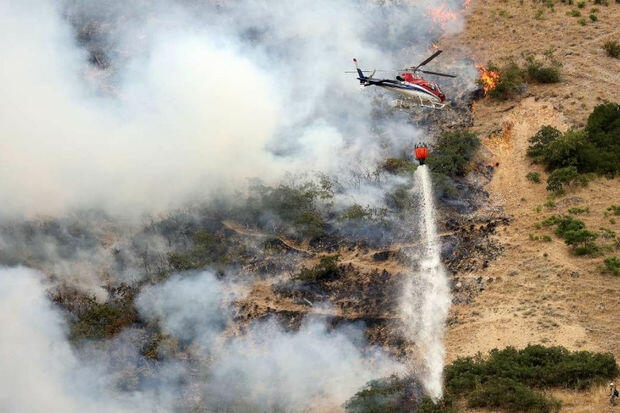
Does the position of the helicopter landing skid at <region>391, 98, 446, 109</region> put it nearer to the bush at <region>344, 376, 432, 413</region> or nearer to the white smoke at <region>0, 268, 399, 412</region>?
the white smoke at <region>0, 268, 399, 412</region>

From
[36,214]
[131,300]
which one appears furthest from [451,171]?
[36,214]

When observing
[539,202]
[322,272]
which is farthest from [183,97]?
[539,202]

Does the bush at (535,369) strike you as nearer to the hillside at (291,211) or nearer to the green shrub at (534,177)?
the hillside at (291,211)

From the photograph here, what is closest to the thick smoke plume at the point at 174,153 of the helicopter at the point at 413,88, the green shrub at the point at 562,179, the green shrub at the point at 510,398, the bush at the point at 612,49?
the green shrub at the point at 510,398

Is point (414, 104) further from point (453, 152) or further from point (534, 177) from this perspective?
point (534, 177)

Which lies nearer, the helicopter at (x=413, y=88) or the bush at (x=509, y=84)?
the helicopter at (x=413, y=88)

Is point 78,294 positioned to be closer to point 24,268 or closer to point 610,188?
point 24,268
